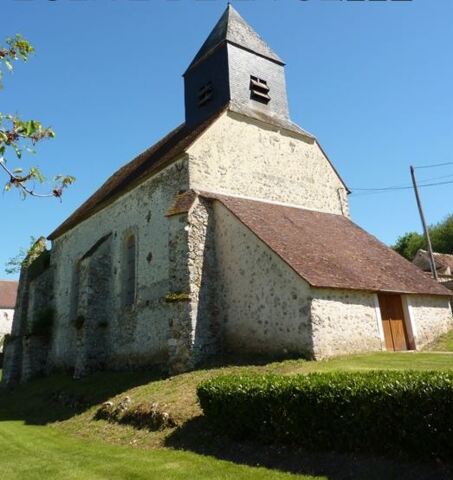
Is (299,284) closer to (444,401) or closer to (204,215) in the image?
(204,215)

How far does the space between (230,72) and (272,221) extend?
6.70 metres

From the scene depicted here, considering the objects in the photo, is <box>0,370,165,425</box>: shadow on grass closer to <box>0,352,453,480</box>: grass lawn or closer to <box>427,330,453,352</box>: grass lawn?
<box>0,352,453,480</box>: grass lawn

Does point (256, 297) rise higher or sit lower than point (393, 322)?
higher

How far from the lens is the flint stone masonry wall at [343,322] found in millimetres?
10750

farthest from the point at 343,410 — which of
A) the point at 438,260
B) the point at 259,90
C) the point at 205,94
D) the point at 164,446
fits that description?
the point at 438,260

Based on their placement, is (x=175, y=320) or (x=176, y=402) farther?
(x=175, y=320)

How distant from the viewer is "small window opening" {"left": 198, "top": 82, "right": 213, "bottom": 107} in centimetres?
1760

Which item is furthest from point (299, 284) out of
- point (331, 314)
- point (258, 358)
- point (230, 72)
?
point (230, 72)

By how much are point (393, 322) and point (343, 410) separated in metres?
7.42

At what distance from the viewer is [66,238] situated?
2239 cm

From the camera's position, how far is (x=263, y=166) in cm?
1602

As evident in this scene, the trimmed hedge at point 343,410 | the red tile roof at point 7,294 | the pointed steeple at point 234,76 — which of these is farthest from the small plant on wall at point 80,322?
the red tile roof at point 7,294

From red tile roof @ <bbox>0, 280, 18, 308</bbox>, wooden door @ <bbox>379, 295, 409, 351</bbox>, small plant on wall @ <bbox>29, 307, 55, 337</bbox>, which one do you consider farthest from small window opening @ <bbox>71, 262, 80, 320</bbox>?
red tile roof @ <bbox>0, 280, 18, 308</bbox>

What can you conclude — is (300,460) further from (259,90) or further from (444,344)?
(259,90)
